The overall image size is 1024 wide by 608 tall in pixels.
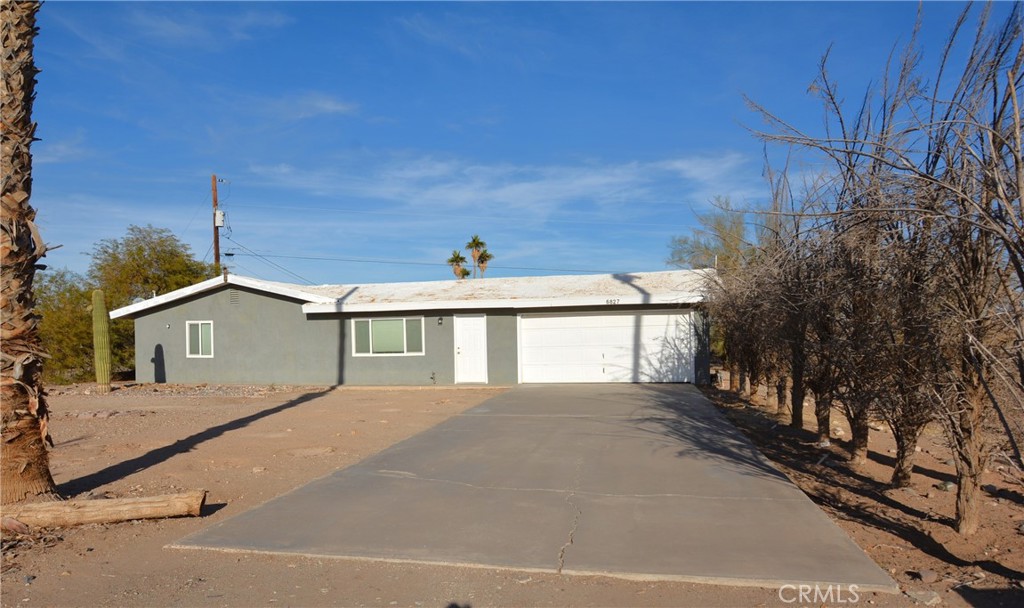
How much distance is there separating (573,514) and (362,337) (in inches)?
639

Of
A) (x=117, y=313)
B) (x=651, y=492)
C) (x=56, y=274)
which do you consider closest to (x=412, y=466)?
(x=651, y=492)

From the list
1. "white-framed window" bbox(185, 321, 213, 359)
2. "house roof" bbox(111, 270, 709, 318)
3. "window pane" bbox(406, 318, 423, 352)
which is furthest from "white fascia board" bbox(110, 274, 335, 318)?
"window pane" bbox(406, 318, 423, 352)

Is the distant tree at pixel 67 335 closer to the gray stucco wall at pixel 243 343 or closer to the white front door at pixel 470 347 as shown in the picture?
the gray stucco wall at pixel 243 343

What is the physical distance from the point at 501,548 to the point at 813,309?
6512 mm

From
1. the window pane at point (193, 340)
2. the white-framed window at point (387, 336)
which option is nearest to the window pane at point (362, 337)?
the white-framed window at point (387, 336)

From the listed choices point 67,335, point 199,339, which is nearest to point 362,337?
point 199,339

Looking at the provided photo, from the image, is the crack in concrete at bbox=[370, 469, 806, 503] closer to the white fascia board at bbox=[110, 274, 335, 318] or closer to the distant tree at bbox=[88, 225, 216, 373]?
the white fascia board at bbox=[110, 274, 335, 318]

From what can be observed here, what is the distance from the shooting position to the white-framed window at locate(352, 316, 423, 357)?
2203cm

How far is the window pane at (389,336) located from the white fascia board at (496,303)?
18.3 inches

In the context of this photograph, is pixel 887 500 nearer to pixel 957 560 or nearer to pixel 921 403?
pixel 921 403

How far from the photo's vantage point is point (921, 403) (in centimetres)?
801

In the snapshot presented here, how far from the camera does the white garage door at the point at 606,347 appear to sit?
20609 millimetres

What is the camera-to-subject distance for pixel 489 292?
22.7m

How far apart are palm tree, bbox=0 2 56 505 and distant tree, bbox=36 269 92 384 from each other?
21.2m
